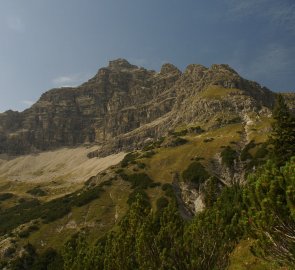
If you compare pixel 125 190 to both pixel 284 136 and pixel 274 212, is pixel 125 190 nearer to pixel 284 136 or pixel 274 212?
pixel 284 136

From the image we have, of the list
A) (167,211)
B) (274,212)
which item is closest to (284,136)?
(167,211)

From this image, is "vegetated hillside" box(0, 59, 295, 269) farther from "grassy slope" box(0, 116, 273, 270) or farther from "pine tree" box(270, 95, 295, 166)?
"pine tree" box(270, 95, 295, 166)

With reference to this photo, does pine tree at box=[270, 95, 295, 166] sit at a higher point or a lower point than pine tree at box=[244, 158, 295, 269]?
higher

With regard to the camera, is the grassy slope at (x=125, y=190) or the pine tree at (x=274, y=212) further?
the grassy slope at (x=125, y=190)

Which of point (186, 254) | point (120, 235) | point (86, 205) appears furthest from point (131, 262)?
point (86, 205)

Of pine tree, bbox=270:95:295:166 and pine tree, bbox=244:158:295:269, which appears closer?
pine tree, bbox=244:158:295:269

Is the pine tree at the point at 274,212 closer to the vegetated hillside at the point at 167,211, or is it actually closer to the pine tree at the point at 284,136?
the vegetated hillside at the point at 167,211

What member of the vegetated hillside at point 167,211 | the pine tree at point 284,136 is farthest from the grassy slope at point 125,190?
the pine tree at point 284,136

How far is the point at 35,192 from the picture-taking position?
192500mm

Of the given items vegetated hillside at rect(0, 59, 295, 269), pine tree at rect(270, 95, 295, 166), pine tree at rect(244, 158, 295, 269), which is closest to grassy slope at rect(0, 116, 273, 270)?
vegetated hillside at rect(0, 59, 295, 269)

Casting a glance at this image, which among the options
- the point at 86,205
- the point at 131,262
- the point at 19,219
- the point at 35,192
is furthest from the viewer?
the point at 35,192

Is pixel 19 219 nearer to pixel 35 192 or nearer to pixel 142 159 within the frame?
pixel 142 159

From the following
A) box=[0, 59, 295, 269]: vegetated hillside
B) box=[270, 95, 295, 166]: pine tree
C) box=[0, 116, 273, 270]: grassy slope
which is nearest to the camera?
box=[0, 59, 295, 269]: vegetated hillside

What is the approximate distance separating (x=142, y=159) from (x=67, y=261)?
110m
